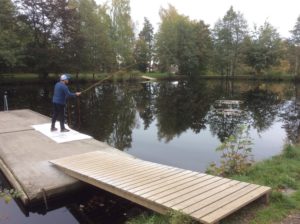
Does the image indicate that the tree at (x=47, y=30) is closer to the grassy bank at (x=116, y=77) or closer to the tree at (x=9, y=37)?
the tree at (x=9, y=37)

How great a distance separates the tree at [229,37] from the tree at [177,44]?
10.9 feet

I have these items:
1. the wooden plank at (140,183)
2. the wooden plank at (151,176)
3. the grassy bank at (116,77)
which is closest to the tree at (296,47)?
the grassy bank at (116,77)

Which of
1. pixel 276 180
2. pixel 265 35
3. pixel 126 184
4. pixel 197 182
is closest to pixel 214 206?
pixel 197 182

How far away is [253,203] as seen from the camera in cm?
422

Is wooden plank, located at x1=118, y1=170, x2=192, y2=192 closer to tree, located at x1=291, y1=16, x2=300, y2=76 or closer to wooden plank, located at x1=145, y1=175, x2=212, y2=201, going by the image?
wooden plank, located at x1=145, y1=175, x2=212, y2=201

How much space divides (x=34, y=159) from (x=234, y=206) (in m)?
4.70

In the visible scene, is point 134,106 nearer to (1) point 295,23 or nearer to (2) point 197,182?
(2) point 197,182

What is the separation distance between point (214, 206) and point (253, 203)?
0.87 metres

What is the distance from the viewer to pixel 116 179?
4820 millimetres

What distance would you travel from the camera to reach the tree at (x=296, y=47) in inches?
1956

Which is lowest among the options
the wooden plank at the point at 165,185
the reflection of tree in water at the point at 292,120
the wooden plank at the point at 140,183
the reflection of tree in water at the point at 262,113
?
the reflection of tree in water at the point at 292,120

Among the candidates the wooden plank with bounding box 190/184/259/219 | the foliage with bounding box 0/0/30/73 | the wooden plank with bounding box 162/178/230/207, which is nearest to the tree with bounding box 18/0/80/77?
the foliage with bounding box 0/0/30/73

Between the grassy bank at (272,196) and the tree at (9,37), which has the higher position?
the tree at (9,37)

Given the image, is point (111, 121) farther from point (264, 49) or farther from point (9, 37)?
point (264, 49)
